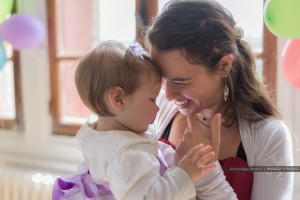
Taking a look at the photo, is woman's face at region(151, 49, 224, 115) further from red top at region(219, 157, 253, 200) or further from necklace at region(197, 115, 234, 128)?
red top at region(219, 157, 253, 200)

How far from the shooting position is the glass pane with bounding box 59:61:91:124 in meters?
2.20

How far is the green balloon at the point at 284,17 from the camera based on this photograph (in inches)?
47.5

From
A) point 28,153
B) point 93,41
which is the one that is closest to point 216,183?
point 93,41

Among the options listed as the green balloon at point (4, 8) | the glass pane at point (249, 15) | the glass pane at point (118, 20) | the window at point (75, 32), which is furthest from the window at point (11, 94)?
the glass pane at point (249, 15)

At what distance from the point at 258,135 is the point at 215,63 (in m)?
0.22

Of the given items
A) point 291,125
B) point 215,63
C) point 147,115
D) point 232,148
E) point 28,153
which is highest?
point 215,63

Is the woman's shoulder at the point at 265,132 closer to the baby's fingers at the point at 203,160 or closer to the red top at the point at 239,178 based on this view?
the red top at the point at 239,178

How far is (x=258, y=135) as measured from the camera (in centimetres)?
105

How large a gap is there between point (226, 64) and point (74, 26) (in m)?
1.31

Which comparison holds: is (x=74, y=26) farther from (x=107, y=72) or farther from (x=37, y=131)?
(x=107, y=72)

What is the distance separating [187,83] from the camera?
3.41ft

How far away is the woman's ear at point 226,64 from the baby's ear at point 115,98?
0.93ft

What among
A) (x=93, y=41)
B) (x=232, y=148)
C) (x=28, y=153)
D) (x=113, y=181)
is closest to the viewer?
(x=113, y=181)

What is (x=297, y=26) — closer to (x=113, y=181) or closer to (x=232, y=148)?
(x=232, y=148)
